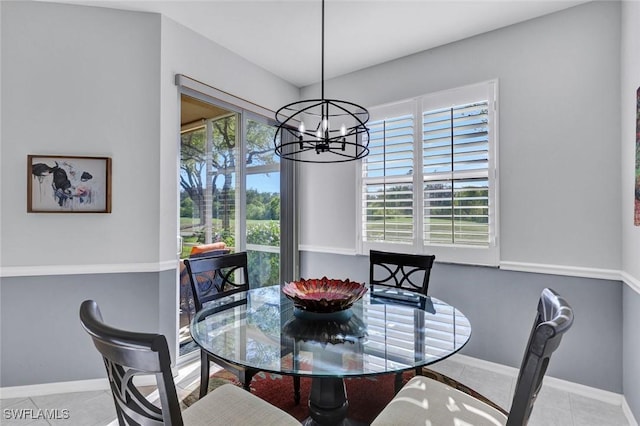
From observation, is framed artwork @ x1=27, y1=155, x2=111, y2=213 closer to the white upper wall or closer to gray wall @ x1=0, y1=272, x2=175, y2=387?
gray wall @ x1=0, y1=272, x2=175, y2=387

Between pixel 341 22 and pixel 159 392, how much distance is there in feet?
9.02

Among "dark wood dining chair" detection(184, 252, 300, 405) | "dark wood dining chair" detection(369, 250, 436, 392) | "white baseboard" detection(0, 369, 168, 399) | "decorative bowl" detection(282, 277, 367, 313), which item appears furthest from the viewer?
"white baseboard" detection(0, 369, 168, 399)

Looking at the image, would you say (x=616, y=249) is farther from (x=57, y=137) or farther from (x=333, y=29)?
(x=57, y=137)

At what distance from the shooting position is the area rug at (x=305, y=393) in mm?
2121

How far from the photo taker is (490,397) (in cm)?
235

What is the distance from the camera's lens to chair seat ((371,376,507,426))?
1304mm

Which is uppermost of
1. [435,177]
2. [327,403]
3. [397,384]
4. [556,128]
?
[556,128]

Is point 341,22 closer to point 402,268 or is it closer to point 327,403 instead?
point 402,268

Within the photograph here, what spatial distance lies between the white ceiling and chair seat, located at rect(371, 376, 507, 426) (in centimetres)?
250

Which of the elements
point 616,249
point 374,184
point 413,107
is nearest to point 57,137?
point 374,184

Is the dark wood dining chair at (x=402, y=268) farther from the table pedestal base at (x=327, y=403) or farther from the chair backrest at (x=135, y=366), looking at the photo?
the chair backrest at (x=135, y=366)

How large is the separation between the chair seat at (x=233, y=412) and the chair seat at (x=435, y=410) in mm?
398

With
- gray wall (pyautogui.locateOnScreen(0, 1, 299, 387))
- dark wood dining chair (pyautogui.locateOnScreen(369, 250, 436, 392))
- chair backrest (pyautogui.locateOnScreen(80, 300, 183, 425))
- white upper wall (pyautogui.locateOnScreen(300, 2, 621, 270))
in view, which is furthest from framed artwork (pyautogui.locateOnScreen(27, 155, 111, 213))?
white upper wall (pyautogui.locateOnScreen(300, 2, 621, 270))

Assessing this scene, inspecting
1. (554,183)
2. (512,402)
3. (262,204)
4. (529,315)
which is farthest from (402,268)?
(262,204)
